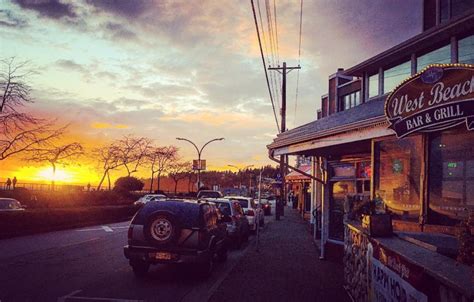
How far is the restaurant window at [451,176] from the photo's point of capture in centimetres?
761

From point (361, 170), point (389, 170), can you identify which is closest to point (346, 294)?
point (389, 170)

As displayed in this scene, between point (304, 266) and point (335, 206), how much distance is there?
277 centimetres

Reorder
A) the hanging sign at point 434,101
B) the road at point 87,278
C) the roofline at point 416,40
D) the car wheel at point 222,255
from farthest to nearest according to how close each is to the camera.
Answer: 1. the car wheel at point 222,255
2. the roofline at point 416,40
3. the road at point 87,278
4. the hanging sign at point 434,101

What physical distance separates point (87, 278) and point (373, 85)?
9.87 meters

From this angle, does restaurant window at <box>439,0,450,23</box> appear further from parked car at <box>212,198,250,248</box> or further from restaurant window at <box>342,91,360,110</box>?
parked car at <box>212,198,250,248</box>

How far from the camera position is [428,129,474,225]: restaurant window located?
25.0 feet

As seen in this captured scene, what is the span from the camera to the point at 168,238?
1012cm

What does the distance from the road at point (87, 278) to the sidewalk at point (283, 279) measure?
435 mm

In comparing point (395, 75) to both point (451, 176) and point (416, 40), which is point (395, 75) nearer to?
point (416, 40)

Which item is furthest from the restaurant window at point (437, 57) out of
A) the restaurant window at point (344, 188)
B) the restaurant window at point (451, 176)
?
the restaurant window at point (451, 176)

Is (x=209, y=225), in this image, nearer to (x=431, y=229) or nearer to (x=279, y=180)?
(x=431, y=229)

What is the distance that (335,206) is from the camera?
1441 cm

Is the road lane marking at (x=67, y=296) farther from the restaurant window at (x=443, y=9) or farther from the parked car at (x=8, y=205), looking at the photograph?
the parked car at (x=8, y=205)

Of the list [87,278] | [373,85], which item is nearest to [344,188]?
[373,85]
